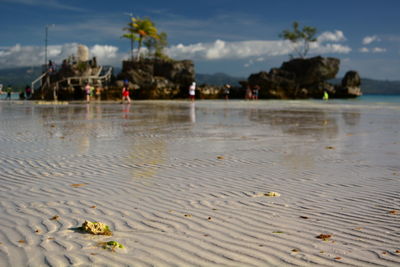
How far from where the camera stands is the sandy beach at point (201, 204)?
141 inches

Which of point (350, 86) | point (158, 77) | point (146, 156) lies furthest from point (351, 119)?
point (350, 86)

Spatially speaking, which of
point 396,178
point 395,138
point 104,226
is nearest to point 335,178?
point 396,178

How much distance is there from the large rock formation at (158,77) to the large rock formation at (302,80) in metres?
11.6

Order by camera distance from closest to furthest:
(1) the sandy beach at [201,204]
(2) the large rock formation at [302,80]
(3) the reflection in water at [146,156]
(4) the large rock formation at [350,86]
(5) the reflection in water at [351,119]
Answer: (1) the sandy beach at [201,204] → (3) the reflection in water at [146,156] → (5) the reflection in water at [351,119] → (2) the large rock formation at [302,80] → (4) the large rock formation at [350,86]

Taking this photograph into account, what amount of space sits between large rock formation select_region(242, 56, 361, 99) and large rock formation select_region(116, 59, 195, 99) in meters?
11.6

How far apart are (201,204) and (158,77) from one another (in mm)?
58742

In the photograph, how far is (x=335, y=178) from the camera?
6.79m

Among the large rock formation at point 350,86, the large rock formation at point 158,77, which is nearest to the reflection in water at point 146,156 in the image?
the large rock formation at point 158,77

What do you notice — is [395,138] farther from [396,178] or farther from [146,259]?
[146,259]

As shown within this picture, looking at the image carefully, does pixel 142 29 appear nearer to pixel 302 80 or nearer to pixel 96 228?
pixel 302 80

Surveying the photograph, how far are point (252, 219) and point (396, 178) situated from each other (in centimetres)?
330

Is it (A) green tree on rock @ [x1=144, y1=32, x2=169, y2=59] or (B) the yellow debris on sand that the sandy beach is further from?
(A) green tree on rock @ [x1=144, y1=32, x2=169, y2=59]

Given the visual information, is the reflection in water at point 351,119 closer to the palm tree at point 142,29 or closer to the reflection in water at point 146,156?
the reflection in water at point 146,156

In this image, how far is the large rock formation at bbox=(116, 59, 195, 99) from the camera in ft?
189
